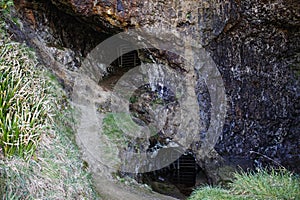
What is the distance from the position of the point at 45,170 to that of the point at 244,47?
187 inches

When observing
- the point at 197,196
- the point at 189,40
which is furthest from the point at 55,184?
the point at 189,40

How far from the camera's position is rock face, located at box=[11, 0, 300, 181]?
21.5 ft

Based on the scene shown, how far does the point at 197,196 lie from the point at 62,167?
2.29 metres

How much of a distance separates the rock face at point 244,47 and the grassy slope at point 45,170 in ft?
6.20

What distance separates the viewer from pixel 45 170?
12.9 feet

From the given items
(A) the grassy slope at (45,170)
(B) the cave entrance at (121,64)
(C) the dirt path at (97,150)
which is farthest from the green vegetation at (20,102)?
(B) the cave entrance at (121,64)

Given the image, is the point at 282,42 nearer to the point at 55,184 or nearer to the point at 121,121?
the point at 121,121

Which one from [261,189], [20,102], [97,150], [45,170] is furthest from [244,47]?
[45,170]

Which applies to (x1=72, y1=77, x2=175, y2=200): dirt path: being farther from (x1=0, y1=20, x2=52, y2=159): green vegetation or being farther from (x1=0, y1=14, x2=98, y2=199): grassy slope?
(x1=0, y1=20, x2=52, y2=159): green vegetation

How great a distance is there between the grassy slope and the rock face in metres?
1.89

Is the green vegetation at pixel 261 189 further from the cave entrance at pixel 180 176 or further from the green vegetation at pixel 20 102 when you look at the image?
the cave entrance at pixel 180 176

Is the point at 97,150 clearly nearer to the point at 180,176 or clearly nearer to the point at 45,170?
the point at 45,170

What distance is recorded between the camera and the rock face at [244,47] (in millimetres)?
6562

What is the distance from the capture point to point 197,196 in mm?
5328
